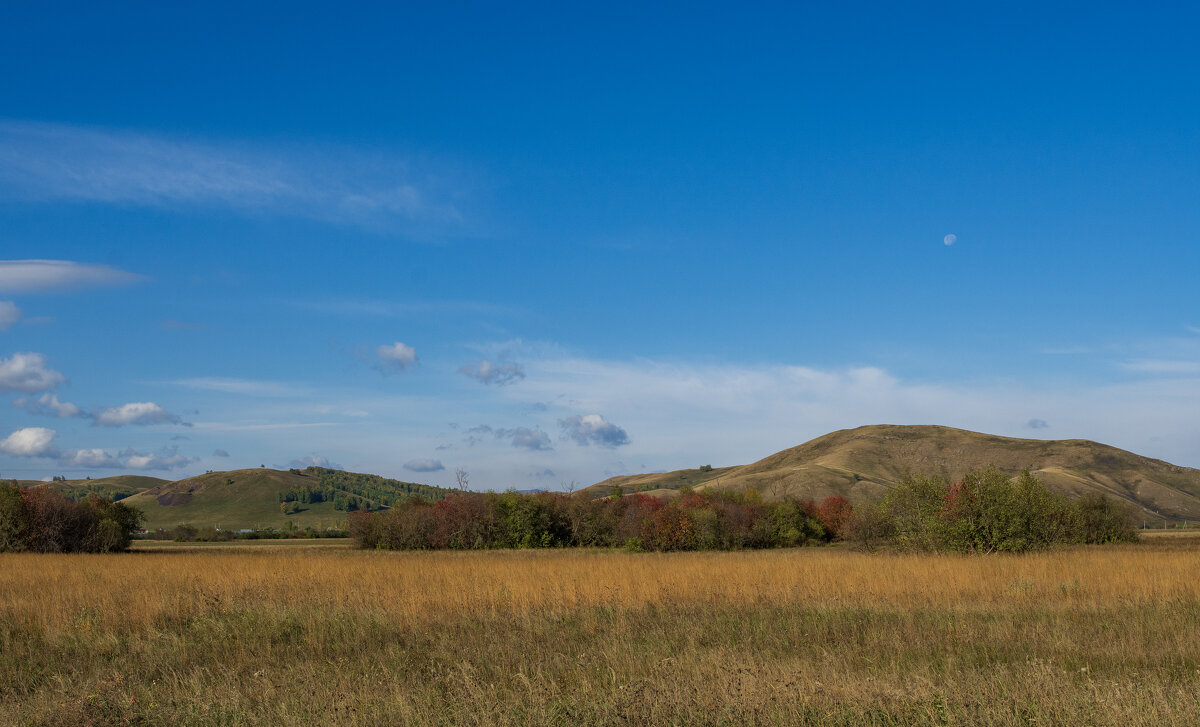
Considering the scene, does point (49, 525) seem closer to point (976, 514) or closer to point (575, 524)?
point (575, 524)

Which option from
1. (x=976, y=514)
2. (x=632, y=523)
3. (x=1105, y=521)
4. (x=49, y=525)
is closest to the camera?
(x=976, y=514)

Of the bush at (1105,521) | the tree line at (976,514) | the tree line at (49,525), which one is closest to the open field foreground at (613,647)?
the tree line at (976,514)

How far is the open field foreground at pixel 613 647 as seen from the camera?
7332 mm

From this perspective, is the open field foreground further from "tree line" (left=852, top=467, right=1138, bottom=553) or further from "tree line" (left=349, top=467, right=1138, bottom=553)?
"tree line" (left=349, top=467, right=1138, bottom=553)

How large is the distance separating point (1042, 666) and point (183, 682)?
1009cm

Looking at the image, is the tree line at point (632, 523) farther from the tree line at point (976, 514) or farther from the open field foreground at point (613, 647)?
the open field foreground at point (613, 647)

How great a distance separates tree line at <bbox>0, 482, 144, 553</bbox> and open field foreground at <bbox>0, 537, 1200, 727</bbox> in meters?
36.0

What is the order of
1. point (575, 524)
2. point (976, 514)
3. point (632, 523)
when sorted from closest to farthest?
point (976, 514) → point (632, 523) → point (575, 524)

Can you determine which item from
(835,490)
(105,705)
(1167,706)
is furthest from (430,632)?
(835,490)

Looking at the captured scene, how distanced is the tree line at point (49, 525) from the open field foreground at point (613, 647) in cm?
3605

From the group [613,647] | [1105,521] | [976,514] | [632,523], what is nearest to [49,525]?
[632,523]

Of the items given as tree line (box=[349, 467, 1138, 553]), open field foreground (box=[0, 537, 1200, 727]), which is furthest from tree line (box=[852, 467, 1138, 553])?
open field foreground (box=[0, 537, 1200, 727])

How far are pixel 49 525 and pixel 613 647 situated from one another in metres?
54.8

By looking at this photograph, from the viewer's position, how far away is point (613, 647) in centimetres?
1057
